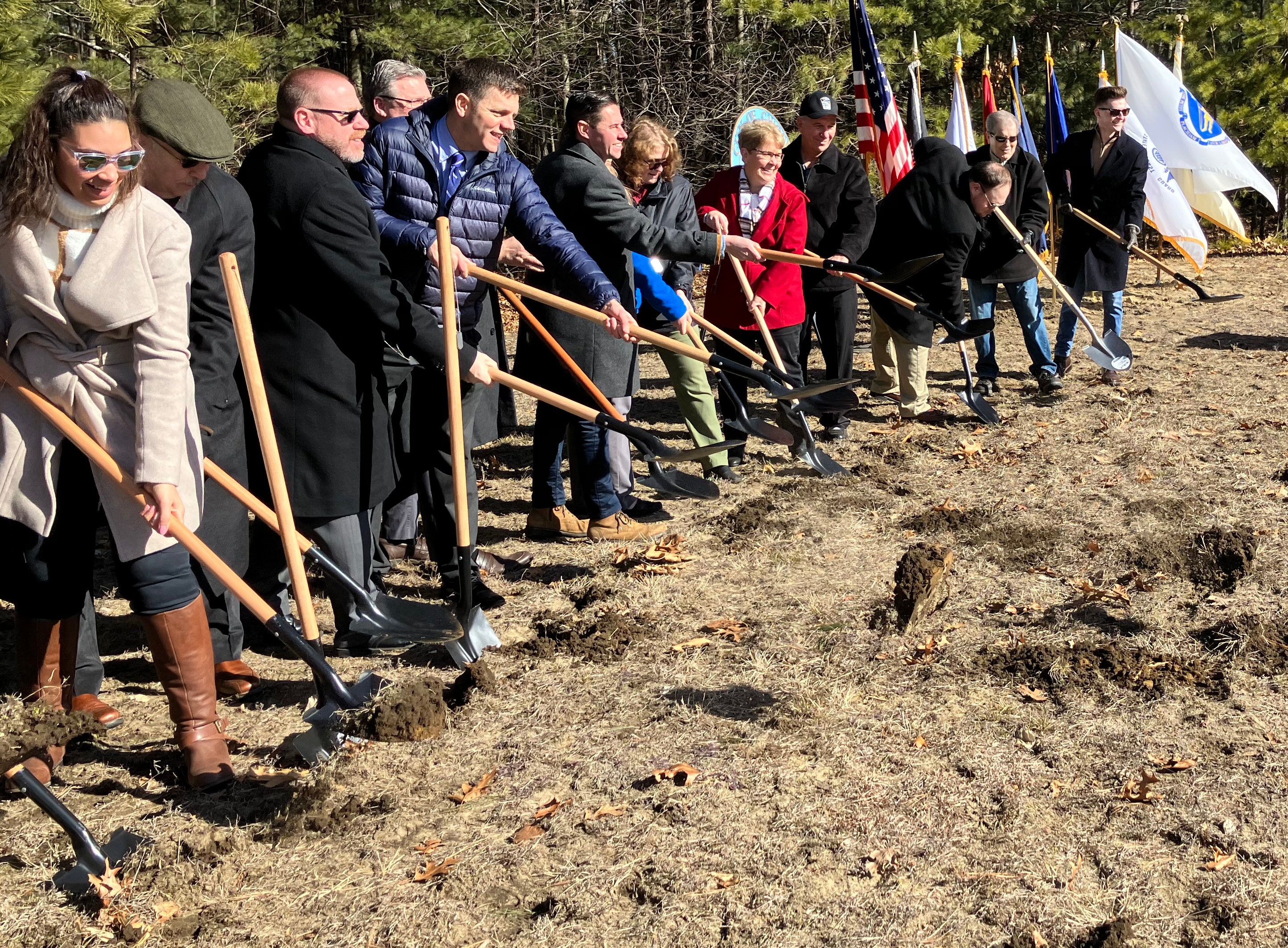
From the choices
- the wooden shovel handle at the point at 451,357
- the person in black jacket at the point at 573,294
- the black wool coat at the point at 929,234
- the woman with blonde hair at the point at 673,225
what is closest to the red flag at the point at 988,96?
the black wool coat at the point at 929,234

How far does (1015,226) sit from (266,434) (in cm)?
630

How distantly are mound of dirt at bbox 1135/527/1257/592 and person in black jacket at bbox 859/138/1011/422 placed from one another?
2.43 m

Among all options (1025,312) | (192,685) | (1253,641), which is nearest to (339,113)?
(192,685)

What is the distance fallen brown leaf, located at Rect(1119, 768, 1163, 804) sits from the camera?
3.34 m

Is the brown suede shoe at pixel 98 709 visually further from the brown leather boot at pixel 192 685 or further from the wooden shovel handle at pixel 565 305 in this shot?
the wooden shovel handle at pixel 565 305

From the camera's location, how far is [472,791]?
142 inches

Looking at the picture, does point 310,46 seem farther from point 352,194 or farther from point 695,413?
point 352,194

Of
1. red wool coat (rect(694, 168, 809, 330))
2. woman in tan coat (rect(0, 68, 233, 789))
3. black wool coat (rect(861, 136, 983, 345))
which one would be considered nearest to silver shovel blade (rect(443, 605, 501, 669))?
woman in tan coat (rect(0, 68, 233, 789))

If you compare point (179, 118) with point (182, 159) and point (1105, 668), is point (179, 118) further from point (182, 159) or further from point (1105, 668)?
point (1105, 668)

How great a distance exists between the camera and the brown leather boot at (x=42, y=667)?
12.1ft

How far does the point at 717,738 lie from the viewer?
12.6 ft

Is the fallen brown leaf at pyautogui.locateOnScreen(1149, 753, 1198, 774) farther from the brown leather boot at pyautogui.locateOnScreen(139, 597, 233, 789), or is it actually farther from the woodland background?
the woodland background

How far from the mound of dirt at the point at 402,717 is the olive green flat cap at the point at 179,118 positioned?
1.73 metres

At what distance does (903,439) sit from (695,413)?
1.60 meters
